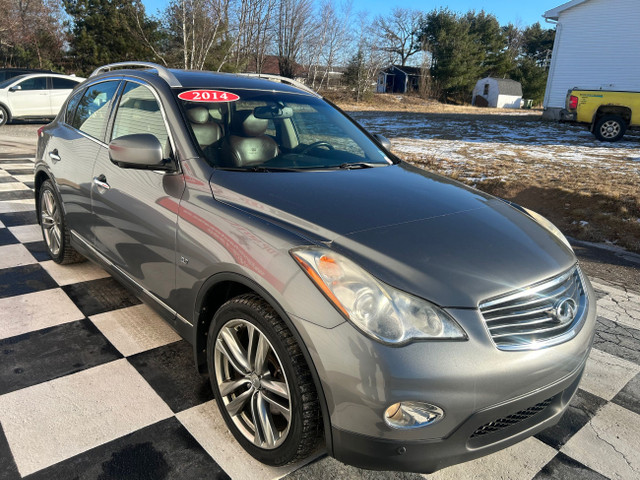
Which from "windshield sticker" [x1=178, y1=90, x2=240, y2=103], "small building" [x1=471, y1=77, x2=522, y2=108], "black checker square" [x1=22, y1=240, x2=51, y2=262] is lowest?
"black checker square" [x1=22, y1=240, x2=51, y2=262]

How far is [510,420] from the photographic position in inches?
67.2

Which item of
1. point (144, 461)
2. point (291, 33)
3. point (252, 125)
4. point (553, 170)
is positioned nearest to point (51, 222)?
point (252, 125)

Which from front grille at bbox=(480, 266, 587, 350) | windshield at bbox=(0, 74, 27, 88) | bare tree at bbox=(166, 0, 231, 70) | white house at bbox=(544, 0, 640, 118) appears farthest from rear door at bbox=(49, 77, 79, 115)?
white house at bbox=(544, 0, 640, 118)

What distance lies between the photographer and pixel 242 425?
2035 millimetres

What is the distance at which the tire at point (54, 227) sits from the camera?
146 inches

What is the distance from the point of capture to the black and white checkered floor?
1954mm

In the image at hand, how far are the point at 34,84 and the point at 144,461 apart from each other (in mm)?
14623

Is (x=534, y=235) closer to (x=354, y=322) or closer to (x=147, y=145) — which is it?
(x=354, y=322)

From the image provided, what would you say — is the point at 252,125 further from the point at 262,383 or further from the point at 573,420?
the point at 573,420

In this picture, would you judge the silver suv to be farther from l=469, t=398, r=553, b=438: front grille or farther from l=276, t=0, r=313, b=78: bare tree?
l=276, t=0, r=313, b=78: bare tree

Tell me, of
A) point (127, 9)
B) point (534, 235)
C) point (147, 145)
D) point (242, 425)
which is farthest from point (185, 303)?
point (127, 9)

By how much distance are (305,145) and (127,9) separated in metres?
30.0

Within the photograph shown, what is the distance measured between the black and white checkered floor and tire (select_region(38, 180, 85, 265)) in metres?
0.37

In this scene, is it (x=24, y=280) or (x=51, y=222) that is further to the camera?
(x=51, y=222)
